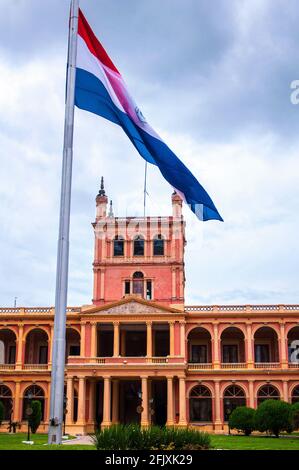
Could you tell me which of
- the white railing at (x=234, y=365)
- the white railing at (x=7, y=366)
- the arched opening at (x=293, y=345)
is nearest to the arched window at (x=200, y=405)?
the white railing at (x=234, y=365)

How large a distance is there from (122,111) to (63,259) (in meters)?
4.85

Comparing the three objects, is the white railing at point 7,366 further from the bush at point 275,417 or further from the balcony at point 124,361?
the bush at point 275,417

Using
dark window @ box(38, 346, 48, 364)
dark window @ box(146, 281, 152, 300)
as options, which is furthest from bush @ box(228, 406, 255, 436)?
dark window @ box(38, 346, 48, 364)

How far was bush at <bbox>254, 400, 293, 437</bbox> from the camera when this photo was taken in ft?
123

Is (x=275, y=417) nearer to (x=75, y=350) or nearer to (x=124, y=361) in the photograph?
(x=124, y=361)

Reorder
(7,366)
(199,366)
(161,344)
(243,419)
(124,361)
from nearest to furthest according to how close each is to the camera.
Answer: (243,419), (124,361), (199,366), (7,366), (161,344)

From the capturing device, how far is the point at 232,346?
56531 mm

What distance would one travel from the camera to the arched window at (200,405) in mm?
53000

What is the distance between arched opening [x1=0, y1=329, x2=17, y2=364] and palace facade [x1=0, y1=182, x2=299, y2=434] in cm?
10

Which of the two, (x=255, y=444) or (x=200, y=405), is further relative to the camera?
(x=200, y=405)

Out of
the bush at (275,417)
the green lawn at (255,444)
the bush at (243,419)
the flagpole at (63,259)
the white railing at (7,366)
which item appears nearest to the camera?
the flagpole at (63,259)

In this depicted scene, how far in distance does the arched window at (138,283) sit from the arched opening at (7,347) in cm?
1248

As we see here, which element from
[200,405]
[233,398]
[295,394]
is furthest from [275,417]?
[200,405]

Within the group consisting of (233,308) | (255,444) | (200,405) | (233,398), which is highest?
(233,308)
